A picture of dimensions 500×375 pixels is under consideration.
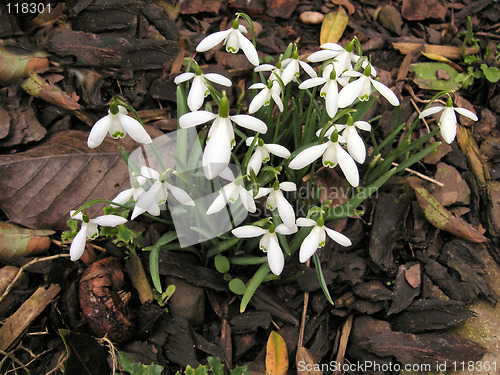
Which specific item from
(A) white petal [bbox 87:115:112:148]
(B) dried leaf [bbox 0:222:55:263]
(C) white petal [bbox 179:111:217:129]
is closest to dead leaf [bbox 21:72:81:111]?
(B) dried leaf [bbox 0:222:55:263]

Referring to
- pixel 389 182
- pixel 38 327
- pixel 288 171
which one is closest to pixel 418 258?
pixel 389 182

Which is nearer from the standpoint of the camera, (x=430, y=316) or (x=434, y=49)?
(x=430, y=316)

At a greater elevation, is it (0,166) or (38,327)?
(0,166)

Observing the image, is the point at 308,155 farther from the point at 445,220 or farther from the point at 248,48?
the point at 445,220

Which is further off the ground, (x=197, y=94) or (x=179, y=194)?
(x=197, y=94)

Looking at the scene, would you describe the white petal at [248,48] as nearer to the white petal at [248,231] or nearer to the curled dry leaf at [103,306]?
the white petal at [248,231]

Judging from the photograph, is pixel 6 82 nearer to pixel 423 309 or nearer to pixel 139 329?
pixel 139 329

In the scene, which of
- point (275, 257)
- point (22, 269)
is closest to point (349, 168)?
point (275, 257)
